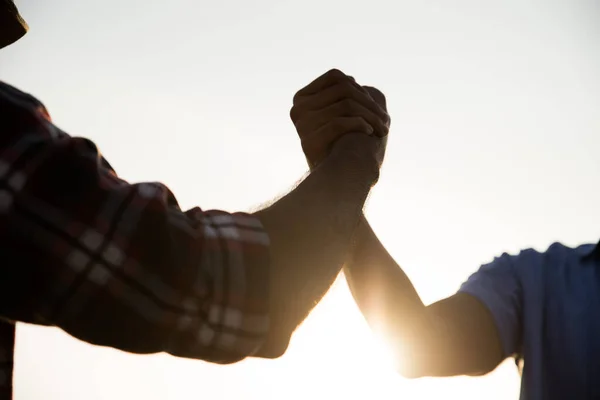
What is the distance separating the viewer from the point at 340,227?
39.6 inches

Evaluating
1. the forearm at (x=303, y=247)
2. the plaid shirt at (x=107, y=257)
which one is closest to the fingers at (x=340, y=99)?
the forearm at (x=303, y=247)

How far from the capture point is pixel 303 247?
0.94 meters

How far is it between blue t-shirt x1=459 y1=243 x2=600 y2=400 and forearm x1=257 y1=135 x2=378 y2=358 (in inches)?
39.6

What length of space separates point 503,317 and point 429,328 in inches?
10.8

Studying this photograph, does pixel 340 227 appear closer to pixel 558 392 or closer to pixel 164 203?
pixel 164 203

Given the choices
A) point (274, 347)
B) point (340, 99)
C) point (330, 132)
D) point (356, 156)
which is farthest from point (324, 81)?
point (274, 347)

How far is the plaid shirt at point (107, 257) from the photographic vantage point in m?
0.76

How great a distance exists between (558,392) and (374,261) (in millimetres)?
793

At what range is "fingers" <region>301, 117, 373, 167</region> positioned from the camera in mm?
1458

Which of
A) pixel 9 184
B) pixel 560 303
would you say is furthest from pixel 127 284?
pixel 560 303

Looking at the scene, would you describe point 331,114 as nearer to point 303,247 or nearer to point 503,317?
point 303,247

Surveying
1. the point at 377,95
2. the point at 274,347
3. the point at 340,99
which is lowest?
the point at 274,347

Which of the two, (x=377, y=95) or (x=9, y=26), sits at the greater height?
(x=377, y=95)

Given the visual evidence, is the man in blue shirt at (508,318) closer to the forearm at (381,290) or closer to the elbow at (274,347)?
the forearm at (381,290)
